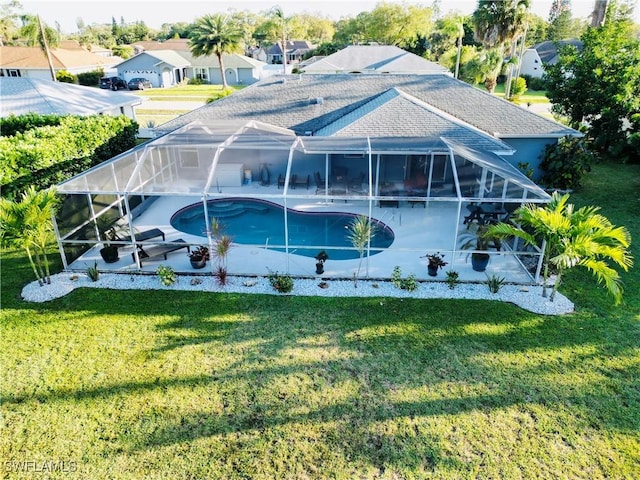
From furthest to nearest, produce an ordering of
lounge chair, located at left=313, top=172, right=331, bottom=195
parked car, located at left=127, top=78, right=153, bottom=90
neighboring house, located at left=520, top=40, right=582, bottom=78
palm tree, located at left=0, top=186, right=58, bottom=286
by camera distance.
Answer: neighboring house, located at left=520, top=40, right=582, bottom=78 → parked car, located at left=127, top=78, right=153, bottom=90 → lounge chair, located at left=313, top=172, right=331, bottom=195 → palm tree, located at left=0, top=186, right=58, bottom=286

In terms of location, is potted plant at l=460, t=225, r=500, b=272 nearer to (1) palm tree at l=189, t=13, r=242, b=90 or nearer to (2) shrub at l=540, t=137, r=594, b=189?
(2) shrub at l=540, t=137, r=594, b=189

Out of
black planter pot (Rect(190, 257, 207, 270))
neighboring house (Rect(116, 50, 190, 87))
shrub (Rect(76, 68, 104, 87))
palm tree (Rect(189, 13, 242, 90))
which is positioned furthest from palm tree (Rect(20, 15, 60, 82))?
black planter pot (Rect(190, 257, 207, 270))

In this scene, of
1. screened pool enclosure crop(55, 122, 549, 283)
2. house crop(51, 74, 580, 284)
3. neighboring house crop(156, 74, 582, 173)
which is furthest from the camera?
neighboring house crop(156, 74, 582, 173)

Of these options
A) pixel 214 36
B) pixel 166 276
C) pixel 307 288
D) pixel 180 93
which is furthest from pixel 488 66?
pixel 166 276

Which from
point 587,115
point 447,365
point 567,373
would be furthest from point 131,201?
point 587,115

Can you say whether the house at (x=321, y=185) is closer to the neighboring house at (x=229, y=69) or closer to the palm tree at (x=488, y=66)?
the palm tree at (x=488, y=66)

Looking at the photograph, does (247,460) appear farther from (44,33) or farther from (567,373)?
(44,33)
